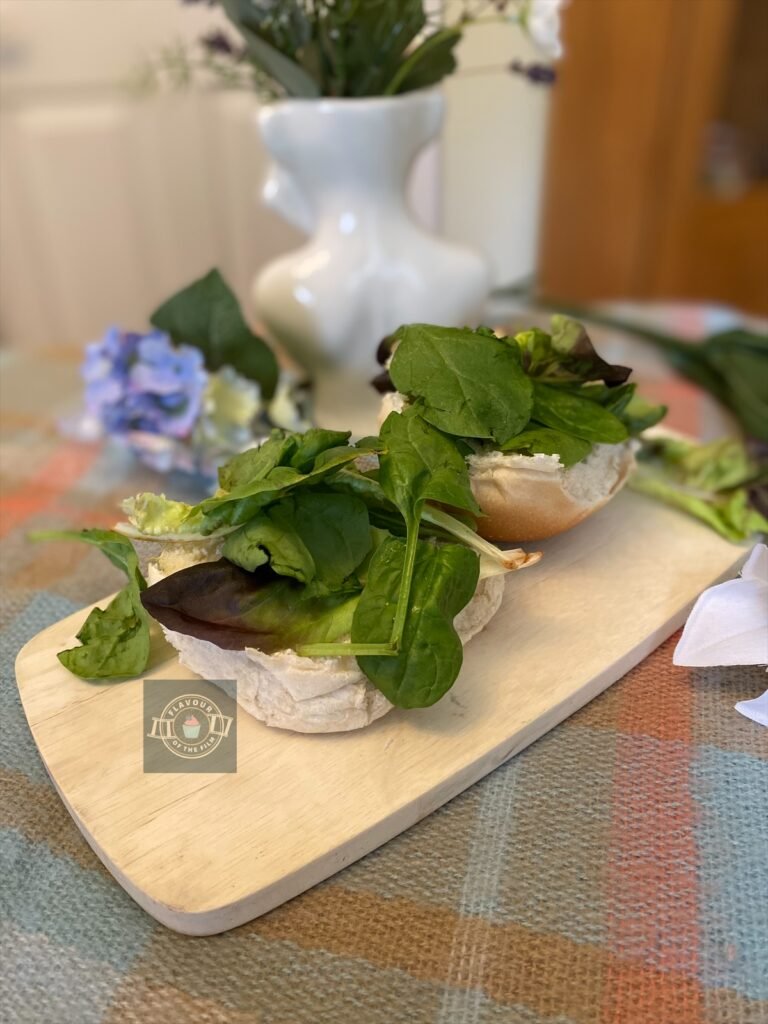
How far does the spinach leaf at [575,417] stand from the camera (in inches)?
20.2

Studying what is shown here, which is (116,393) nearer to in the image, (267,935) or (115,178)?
(267,935)

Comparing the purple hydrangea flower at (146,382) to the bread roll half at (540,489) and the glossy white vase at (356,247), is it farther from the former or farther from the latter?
the bread roll half at (540,489)

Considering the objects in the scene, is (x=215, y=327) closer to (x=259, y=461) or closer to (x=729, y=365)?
(x=259, y=461)

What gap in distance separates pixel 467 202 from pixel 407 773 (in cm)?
137

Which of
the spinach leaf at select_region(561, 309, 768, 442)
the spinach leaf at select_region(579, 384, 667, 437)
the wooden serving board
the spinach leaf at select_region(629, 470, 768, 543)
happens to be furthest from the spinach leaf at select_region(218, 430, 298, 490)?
the spinach leaf at select_region(561, 309, 768, 442)

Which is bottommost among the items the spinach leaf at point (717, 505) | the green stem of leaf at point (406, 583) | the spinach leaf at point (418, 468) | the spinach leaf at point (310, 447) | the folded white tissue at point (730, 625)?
the spinach leaf at point (717, 505)

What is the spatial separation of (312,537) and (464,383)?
0.44 ft

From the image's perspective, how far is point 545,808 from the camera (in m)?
0.42

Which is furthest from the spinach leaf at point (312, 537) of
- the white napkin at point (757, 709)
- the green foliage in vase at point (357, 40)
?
the green foliage in vase at point (357, 40)

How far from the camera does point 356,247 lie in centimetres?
79

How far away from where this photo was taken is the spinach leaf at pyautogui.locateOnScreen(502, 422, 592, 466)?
1.62 feet

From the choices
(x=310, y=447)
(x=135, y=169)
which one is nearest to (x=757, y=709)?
(x=310, y=447)

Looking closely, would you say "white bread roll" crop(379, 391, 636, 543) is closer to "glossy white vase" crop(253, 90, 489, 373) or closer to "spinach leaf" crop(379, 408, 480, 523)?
"spinach leaf" crop(379, 408, 480, 523)

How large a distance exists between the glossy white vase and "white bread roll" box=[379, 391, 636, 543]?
28cm
